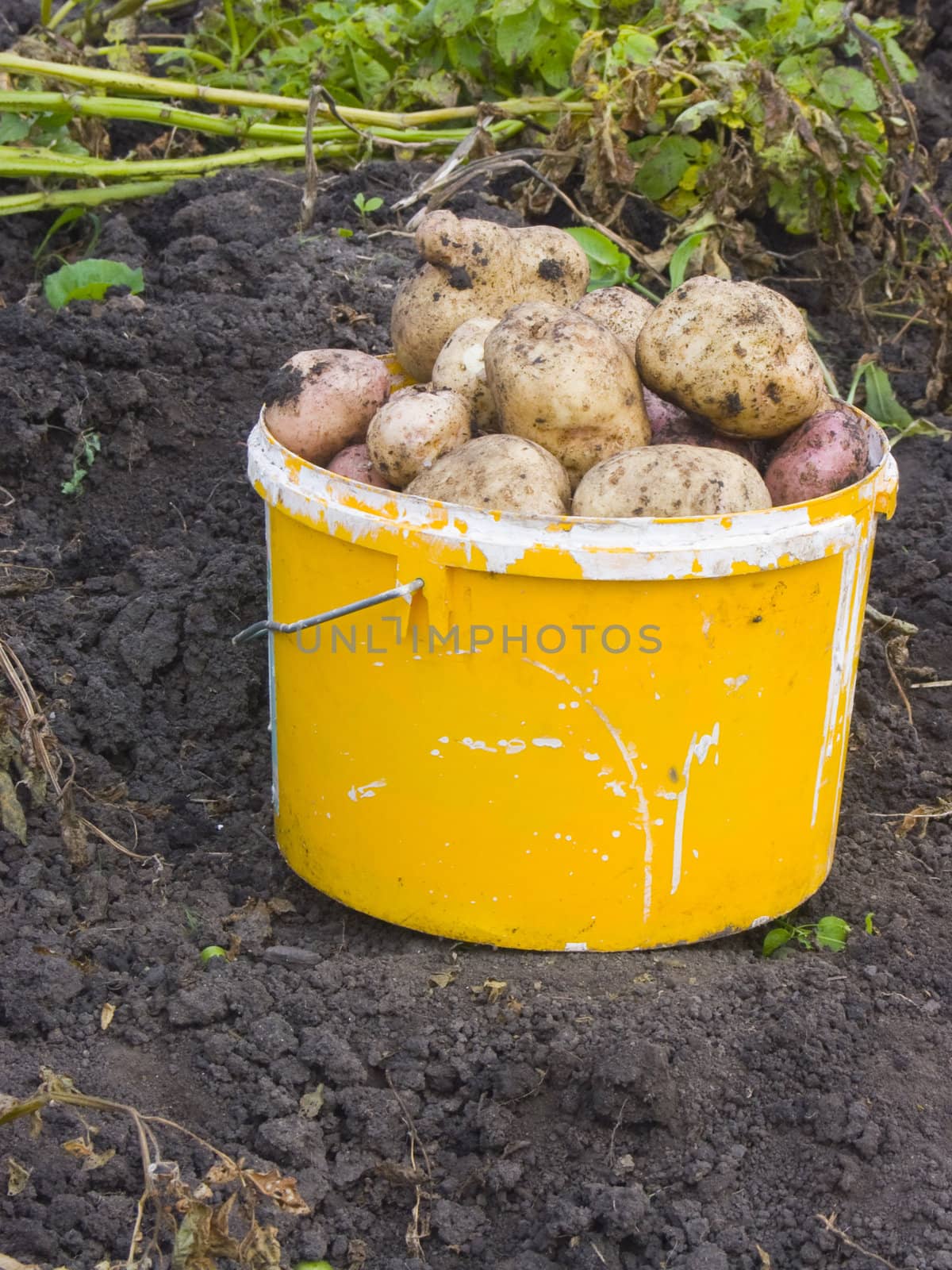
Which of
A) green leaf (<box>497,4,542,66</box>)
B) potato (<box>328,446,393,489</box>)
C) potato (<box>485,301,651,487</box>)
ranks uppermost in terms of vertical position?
green leaf (<box>497,4,542,66</box>)

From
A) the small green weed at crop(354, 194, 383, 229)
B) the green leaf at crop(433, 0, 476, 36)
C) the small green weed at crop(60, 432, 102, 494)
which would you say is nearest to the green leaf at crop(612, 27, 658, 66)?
the green leaf at crop(433, 0, 476, 36)

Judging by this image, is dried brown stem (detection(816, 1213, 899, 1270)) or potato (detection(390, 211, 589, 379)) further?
potato (detection(390, 211, 589, 379))

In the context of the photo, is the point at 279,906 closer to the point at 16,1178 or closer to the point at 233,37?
the point at 16,1178

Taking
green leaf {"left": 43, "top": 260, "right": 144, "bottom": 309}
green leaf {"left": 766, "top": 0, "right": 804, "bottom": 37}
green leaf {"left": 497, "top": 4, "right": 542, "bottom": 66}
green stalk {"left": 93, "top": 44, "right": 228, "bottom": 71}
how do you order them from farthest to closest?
1. green stalk {"left": 93, "top": 44, "right": 228, "bottom": 71}
2. green leaf {"left": 497, "top": 4, "right": 542, "bottom": 66}
3. green leaf {"left": 766, "top": 0, "right": 804, "bottom": 37}
4. green leaf {"left": 43, "top": 260, "right": 144, "bottom": 309}

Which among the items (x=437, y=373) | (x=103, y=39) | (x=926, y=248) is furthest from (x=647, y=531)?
(x=103, y=39)

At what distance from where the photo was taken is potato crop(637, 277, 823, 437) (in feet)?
7.11

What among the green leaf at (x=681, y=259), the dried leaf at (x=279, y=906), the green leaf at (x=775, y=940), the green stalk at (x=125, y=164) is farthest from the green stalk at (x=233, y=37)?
the green leaf at (x=775, y=940)

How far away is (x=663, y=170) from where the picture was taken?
434cm

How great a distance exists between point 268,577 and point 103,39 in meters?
3.87

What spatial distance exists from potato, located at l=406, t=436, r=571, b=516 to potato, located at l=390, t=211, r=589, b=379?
1.45ft

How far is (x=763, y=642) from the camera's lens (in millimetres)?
2080

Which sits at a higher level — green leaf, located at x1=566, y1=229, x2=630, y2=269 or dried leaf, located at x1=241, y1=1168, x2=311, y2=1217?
Answer: green leaf, located at x1=566, y1=229, x2=630, y2=269

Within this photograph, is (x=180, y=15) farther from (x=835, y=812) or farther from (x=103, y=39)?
(x=835, y=812)

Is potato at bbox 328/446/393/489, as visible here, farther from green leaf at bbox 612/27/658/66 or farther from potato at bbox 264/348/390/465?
green leaf at bbox 612/27/658/66
